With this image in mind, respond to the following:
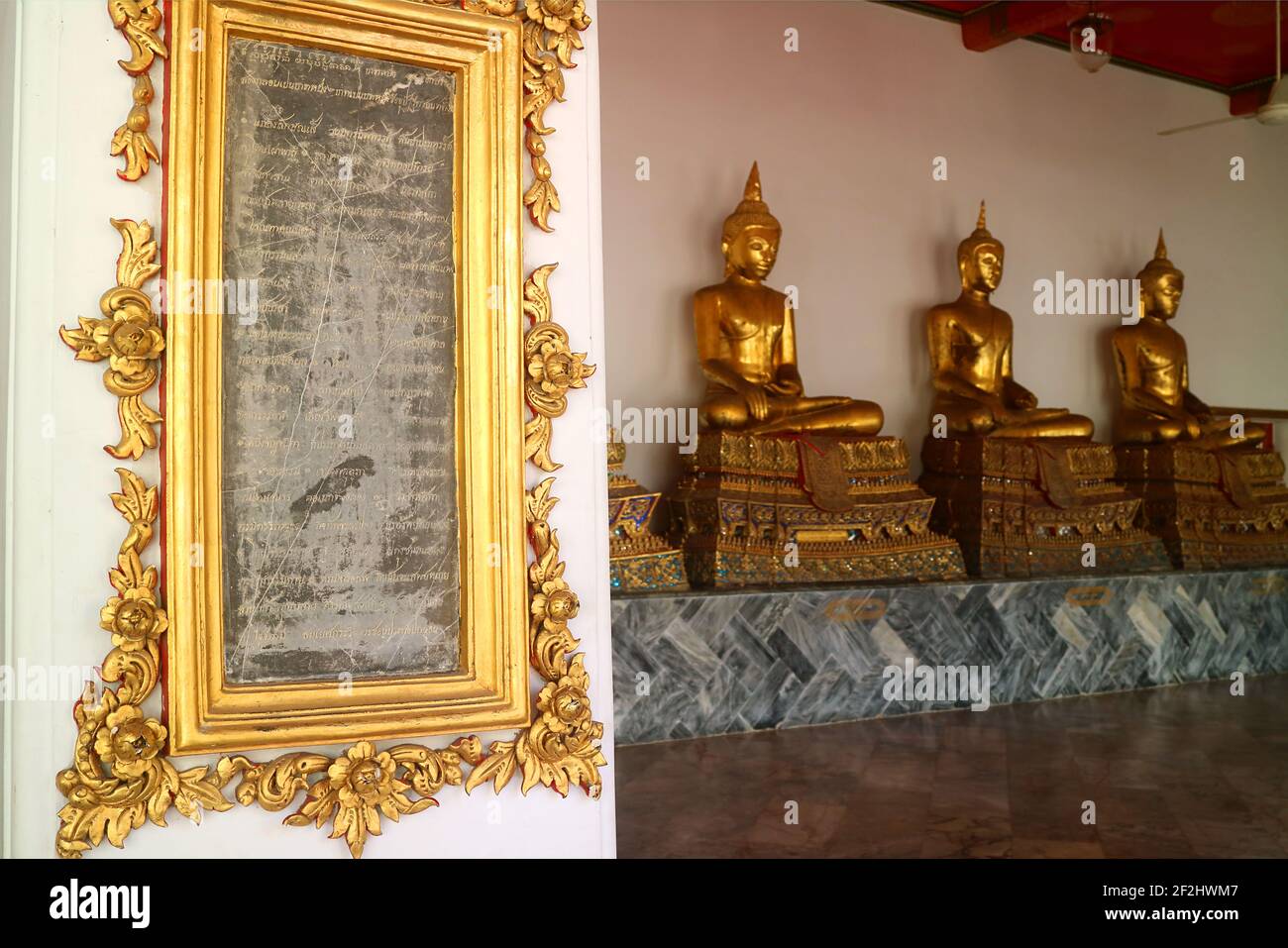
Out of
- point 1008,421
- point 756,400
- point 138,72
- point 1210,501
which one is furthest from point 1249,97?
point 138,72

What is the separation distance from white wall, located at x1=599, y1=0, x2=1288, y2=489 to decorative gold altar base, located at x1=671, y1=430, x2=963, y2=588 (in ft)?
1.89

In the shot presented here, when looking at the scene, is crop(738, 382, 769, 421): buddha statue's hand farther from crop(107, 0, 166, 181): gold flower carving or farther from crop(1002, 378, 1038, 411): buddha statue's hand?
crop(107, 0, 166, 181): gold flower carving

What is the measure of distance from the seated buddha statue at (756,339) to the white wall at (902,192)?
7.5 inches

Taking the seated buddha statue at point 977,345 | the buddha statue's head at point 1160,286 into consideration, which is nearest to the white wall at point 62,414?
the seated buddha statue at point 977,345

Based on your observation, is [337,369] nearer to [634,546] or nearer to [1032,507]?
[634,546]

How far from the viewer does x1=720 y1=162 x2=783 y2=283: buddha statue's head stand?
5332 mm

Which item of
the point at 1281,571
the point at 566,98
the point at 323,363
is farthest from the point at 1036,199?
the point at 323,363

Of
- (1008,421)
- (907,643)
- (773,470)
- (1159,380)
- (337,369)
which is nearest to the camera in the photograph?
(337,369)

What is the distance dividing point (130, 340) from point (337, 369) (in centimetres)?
30

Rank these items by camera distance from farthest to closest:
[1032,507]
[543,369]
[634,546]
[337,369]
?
[1032,507] → [634,546] → [543,369] → [337,369]

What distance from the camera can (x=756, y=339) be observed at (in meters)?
5.37

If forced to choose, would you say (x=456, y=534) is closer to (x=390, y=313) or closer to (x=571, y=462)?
(x=571, y=462)

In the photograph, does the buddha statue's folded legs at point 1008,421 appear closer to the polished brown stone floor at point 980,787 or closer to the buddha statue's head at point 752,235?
the buddha statue's head at point 752,235

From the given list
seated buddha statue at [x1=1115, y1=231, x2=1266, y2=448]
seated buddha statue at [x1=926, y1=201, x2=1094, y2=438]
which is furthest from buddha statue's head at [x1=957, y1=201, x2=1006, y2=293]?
seated buddha statue at [x1=1115, y1=231, x2=1266, y2=448]
